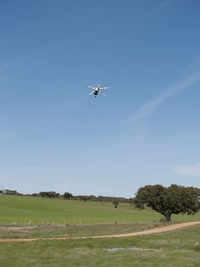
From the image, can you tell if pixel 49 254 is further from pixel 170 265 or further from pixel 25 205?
pixel 25 205

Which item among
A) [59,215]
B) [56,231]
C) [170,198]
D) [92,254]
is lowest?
[59,215]

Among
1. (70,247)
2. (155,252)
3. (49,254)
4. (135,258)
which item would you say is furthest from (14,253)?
(155,252)

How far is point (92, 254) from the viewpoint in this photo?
24172 mm

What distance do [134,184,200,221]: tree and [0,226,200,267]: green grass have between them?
39.6 meters

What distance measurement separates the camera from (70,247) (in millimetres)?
27547

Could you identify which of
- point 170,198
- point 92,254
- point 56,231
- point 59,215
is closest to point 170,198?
point 170,198

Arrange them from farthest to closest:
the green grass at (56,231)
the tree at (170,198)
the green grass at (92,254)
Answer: the tree at (170,198) → the green grass at (56,231) → the green grass at (92,254)

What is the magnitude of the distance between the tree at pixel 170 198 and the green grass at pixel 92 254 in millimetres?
39627

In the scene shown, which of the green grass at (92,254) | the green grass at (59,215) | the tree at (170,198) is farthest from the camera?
the green grass at (59,215)

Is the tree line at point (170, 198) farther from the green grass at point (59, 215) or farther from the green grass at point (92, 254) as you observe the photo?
the green grass at point (92, 254)

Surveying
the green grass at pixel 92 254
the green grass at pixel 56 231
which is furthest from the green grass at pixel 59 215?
the green grass at pixel 92 254

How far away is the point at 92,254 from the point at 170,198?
1893 inches

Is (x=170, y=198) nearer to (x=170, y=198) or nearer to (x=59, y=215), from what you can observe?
(x=170, y=198)

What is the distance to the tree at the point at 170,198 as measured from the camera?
68750mm
